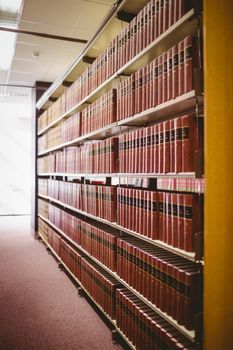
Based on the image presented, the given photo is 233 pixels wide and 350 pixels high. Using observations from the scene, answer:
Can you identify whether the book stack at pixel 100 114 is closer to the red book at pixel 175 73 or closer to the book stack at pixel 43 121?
the red book at pixel 175 73

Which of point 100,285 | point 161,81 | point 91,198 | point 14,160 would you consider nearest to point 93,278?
point 100,285

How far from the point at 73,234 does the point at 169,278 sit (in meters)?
1.92

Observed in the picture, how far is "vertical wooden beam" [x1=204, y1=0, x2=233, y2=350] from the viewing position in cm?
132

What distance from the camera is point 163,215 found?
167 centimetres

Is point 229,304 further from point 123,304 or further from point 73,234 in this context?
point 73,234

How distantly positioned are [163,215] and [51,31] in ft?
9.92

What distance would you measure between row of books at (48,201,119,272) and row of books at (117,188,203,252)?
0.28 metres

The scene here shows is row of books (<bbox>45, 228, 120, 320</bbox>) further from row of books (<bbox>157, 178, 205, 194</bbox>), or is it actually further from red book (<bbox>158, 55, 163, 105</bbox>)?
red book (<bbox>158, 55, 163, 105</bbox>)

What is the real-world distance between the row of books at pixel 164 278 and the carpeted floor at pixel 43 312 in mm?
556

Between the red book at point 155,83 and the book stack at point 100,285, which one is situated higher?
the red book at point 155,83

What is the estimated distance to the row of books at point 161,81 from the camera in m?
1.43

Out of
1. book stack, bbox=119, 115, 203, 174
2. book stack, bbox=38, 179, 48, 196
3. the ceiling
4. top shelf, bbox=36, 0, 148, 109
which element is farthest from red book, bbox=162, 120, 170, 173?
book stack, bbox=38, 179, 48, 196

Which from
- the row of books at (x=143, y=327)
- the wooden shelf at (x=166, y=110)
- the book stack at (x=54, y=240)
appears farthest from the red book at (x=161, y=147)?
the book stack at (x=54, y=240)

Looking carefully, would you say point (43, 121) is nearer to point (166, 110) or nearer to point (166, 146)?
point (166, 110)
